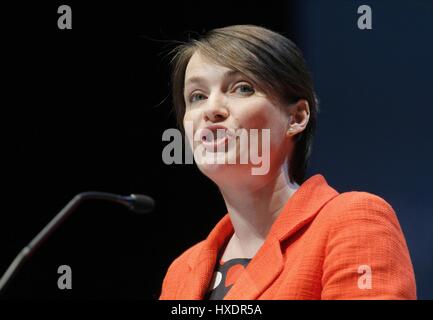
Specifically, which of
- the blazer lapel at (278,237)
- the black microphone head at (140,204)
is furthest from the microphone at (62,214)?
the blazer lapel at (278,237)

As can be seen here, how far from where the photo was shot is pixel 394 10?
2109 millimetres

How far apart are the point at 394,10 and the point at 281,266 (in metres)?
0.93

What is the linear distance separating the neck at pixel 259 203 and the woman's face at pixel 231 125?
0.15 feet

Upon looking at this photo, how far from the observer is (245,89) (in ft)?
5.91

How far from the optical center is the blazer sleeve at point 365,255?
1.46 metres

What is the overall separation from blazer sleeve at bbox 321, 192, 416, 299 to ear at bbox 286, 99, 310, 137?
1.05 feet

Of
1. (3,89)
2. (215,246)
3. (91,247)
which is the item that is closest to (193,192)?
(91,247)

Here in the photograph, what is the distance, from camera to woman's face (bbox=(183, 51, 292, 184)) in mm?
1750

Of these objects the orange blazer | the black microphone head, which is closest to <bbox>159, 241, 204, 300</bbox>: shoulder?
the orange blazer

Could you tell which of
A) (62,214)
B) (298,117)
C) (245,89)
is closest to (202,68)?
(245,89)

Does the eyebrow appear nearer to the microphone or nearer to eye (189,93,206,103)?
eye (189,93,206,103)

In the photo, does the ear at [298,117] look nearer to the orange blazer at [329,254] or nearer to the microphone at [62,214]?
the orange blazer at [329,254]

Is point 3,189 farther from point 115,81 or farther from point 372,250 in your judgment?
point 372,250

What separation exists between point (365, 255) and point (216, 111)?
52cm
